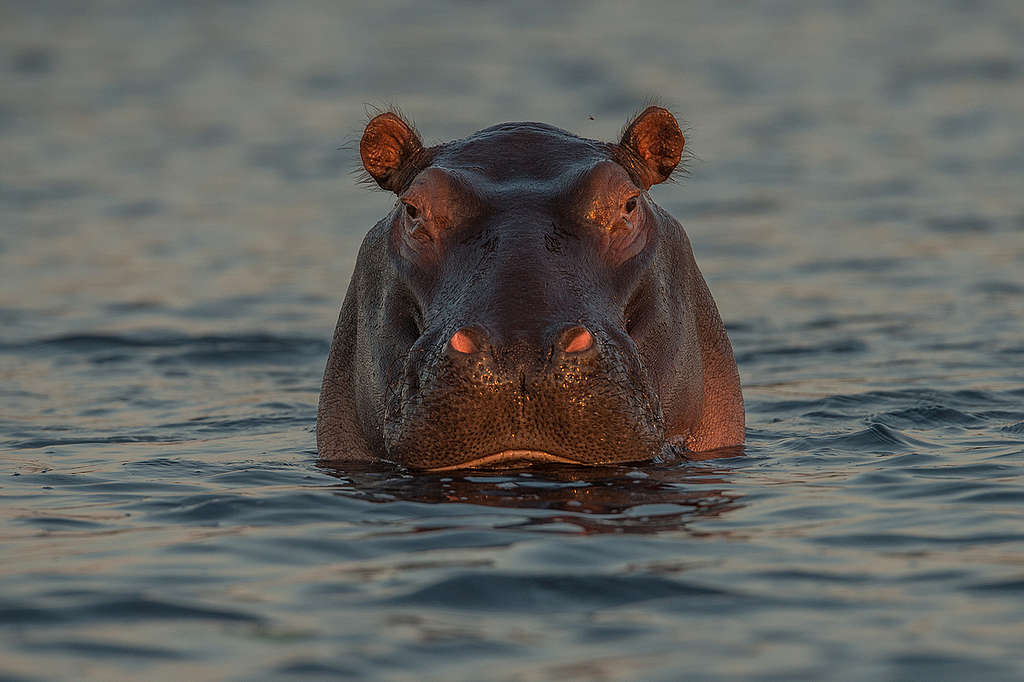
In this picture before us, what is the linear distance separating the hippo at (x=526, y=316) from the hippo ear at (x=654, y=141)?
10 millimetres

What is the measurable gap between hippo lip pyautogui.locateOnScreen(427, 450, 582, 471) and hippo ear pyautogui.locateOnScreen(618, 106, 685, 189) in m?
2.25

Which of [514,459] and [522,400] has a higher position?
[522,400]

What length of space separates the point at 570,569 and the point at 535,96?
21617 millimetres

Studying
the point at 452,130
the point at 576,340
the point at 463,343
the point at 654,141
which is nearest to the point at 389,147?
the point at 654,141

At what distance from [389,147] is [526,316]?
2.06 metres

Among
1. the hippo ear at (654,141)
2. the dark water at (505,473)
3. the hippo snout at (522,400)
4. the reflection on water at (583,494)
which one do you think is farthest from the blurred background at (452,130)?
the hippo snout at (522,400)

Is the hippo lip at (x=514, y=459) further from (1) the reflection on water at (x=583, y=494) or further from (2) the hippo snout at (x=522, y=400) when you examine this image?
(1) the reflection on water at (x=583, y=494)

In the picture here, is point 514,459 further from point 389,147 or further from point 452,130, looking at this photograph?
point 452,130

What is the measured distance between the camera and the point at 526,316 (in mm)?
7250

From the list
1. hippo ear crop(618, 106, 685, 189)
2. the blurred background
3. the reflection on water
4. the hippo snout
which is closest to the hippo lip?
the hippo snout

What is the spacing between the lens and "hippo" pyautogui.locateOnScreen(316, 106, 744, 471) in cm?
710

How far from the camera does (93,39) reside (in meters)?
35.1

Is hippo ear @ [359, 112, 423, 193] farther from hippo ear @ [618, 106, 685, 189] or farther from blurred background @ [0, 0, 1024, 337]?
blurred background @ [0, 0, 1024, 337]

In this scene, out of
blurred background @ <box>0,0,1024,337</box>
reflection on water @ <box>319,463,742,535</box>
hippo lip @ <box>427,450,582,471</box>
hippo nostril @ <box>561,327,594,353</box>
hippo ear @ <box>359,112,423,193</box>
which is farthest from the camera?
blurred background @ <box>0,0,1024,337</box>
